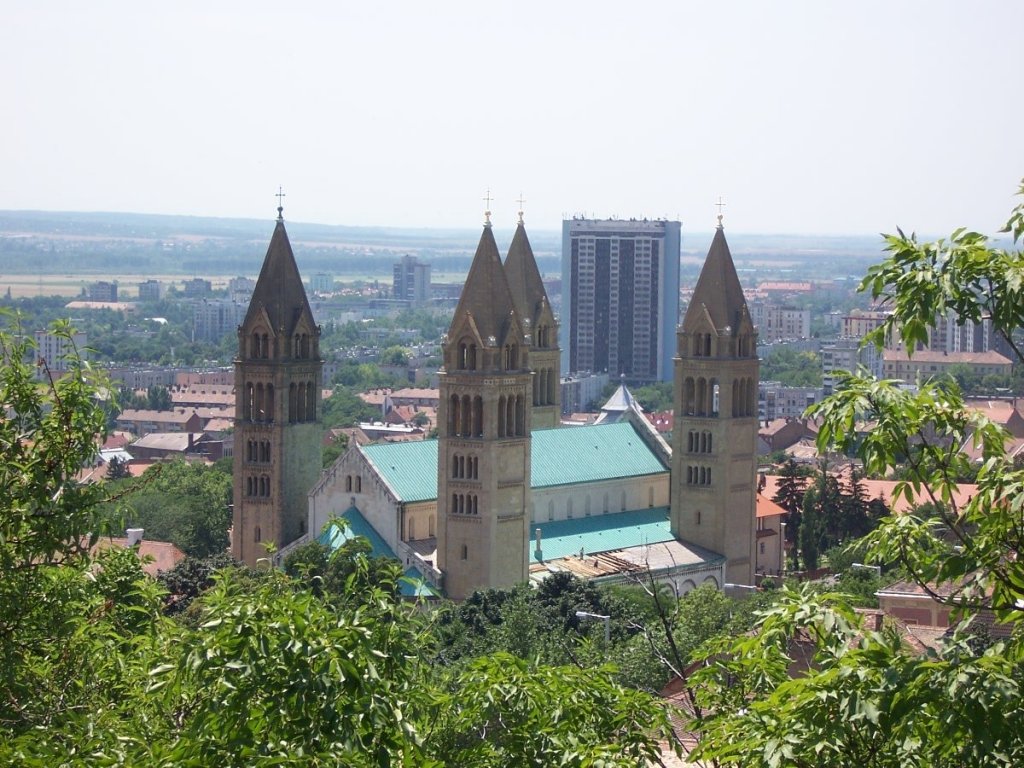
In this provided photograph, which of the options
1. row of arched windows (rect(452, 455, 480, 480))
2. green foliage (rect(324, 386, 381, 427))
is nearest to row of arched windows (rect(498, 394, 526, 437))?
row of arched windows (rect(452, 455, 480, 480))

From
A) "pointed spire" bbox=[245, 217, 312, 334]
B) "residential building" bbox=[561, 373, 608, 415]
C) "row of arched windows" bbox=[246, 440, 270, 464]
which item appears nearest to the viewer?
"pointed spire" bbox=[245, 217, 312, 334]

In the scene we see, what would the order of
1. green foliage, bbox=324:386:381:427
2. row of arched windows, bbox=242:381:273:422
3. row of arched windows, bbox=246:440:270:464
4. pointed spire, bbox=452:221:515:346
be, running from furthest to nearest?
green foliage, bbox=324:386:381:427 < row of arched windows, bbox=246:440:270:464 < row of arched windows, bbox=242:381:273:422 < pointed spire, bbox=452:221:515:346

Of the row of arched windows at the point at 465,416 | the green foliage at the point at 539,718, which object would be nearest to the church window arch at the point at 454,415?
the row of arched windows at the point at 465,416

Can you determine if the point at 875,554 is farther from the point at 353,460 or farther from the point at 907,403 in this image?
the point at 353,460

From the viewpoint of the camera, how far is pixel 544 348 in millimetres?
70688

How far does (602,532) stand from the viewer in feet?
217

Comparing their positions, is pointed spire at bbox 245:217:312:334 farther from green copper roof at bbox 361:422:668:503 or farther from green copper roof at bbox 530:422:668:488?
green copper roof at bbox 530:422:668:488

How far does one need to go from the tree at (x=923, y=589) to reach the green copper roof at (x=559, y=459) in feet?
148

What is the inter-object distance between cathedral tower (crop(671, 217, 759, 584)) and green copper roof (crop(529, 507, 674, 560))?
108 centimetres

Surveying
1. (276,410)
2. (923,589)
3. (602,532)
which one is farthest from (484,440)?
(923,589)

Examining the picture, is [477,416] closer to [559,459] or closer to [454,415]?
[454,415]

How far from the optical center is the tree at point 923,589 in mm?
14195

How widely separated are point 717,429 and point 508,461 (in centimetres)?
977

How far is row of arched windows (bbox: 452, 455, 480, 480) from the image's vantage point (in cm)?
5925
